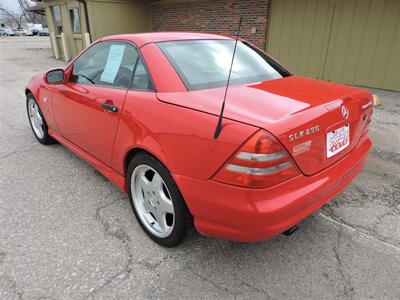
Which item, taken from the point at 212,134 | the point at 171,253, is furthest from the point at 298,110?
the point at 171,253

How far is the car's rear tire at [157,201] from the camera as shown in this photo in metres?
2.06

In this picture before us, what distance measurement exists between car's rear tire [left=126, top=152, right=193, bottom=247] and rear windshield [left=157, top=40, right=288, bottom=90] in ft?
2.08

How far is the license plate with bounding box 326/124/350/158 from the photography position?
1.96 m

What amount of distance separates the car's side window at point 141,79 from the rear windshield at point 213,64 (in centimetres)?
20

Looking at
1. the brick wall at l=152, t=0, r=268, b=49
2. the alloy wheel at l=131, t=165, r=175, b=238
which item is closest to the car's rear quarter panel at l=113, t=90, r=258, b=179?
the alloy wheel at l=131, t=165, r=175, b=238

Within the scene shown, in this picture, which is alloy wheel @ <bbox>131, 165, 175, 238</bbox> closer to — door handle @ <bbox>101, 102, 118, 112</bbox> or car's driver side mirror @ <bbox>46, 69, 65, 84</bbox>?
door handle @ <bbox>101, 102, 118, 112</bbox>

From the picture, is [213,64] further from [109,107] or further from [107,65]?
[107,65]

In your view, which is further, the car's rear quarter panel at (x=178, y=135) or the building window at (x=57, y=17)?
the building window at (x=57, y=17)

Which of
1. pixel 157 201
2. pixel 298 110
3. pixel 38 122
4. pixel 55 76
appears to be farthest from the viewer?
pixel 38 122

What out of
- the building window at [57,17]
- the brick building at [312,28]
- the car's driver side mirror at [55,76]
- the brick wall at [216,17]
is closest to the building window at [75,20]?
the brick building at [312,28]

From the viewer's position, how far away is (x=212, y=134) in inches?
68.9

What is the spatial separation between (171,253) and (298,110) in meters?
1.35

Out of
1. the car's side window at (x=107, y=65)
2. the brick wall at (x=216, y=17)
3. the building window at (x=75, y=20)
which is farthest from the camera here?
the building window at (x=75, y=20)

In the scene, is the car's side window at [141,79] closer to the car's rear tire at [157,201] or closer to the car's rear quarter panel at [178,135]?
the car's rear quarter panel at [178,135]
